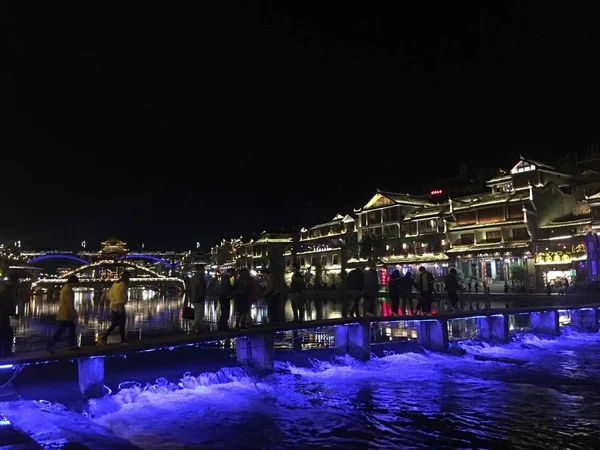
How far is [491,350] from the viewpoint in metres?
19.4

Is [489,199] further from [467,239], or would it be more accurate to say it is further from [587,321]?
[587,321]

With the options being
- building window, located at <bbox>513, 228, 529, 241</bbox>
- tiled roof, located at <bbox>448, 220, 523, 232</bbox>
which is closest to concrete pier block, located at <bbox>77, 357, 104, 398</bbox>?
building window, located at <bbox>513, 228, 529, 241</bbox>

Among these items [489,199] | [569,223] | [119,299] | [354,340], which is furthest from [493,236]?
[119,299]

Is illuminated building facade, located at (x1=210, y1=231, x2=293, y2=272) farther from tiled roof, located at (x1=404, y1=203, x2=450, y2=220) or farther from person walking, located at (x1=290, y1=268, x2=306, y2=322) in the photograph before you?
person walking, located at (x1=290, y1=268, x2=306, y2=322)

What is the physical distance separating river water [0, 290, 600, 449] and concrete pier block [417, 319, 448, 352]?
1705 mm

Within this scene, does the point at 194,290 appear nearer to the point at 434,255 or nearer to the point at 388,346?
the point at 388,346

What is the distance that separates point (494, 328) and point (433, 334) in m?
4.39

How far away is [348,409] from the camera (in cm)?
1107

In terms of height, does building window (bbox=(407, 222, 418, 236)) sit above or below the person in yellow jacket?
above

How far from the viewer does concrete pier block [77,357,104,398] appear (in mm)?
11117

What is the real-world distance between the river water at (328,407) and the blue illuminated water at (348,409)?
0.02m

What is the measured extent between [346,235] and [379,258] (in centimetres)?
1296

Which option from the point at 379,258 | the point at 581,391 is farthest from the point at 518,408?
the point at 379,258

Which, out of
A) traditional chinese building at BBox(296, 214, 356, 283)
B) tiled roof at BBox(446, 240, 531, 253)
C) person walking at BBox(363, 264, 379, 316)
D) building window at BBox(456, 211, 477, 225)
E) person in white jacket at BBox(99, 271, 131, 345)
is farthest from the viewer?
traditional chinese building at BBox(296, 214, 356, 283)
